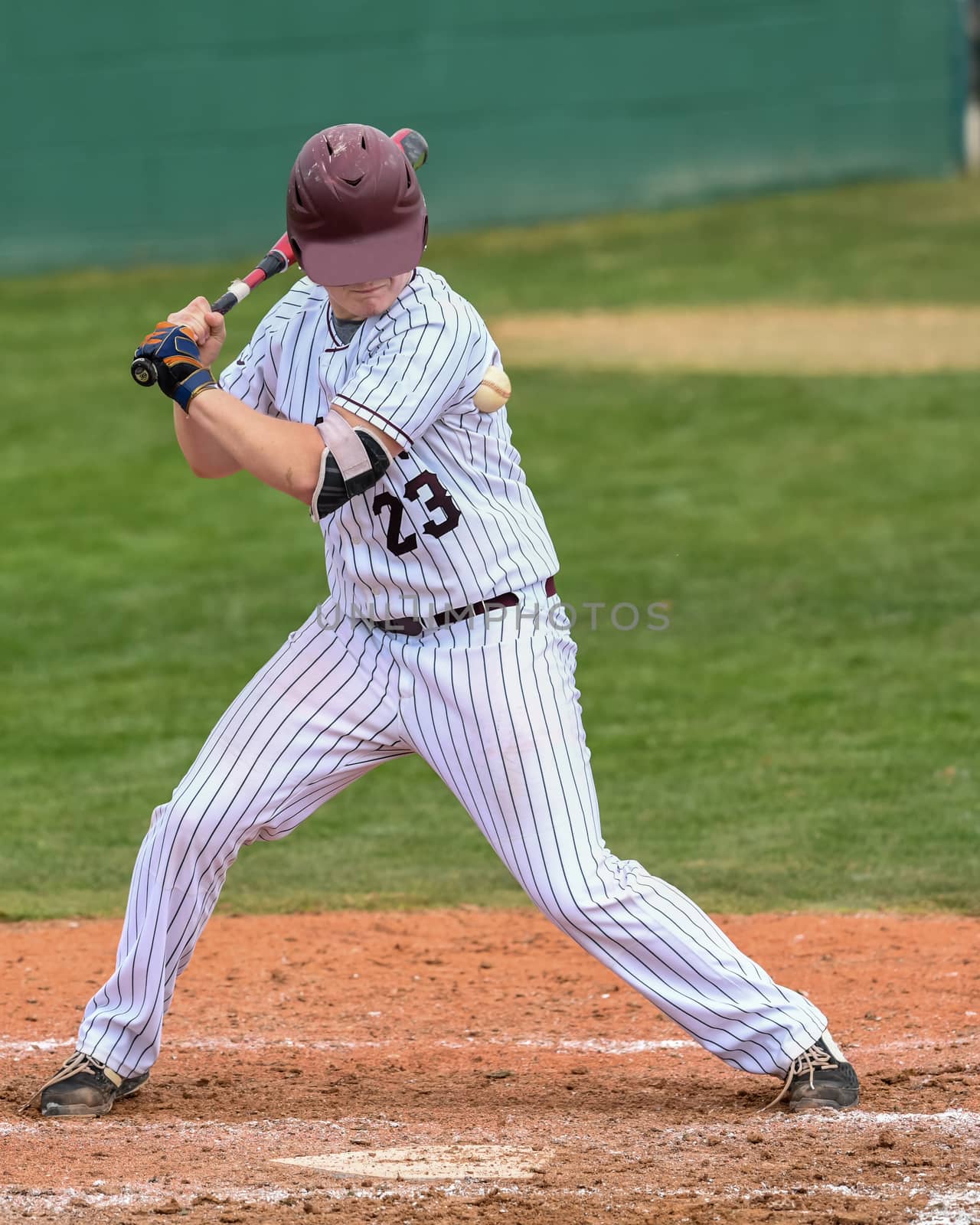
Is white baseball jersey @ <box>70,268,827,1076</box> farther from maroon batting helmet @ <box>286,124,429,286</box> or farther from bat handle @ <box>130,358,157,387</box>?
bat handle @ <box>130,358,157,387</box>

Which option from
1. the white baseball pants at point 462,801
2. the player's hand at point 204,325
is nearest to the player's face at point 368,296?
the player's hand at point 204,325

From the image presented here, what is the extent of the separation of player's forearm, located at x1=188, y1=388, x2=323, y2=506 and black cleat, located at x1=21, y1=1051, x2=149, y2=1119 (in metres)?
1.28

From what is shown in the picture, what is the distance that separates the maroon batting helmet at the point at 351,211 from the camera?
3396 millimetres

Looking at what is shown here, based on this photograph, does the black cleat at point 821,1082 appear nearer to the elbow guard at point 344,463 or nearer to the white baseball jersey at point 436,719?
the white baseball jersey at point 436,719

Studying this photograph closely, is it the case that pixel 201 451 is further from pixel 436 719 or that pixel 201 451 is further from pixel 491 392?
pixel 436 719

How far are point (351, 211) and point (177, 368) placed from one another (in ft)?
1.37

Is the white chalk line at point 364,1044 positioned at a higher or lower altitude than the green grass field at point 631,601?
lower

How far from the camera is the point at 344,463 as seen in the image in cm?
332

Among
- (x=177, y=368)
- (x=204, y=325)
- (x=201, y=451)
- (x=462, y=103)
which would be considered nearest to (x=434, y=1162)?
(x=201, y=451)

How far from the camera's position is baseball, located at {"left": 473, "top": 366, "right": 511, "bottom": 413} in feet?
11.6

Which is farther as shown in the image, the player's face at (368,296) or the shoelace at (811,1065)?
the shoelace at (811,1065)

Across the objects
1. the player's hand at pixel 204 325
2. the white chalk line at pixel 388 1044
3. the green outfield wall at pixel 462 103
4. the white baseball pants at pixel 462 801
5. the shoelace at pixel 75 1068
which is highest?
the green outfield wall at pixel 462 103

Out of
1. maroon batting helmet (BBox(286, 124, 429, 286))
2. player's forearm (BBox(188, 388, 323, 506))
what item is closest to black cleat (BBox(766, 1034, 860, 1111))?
player's forearm (BBox(188, 388, 323, 506))

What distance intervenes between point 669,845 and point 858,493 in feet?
17.5
